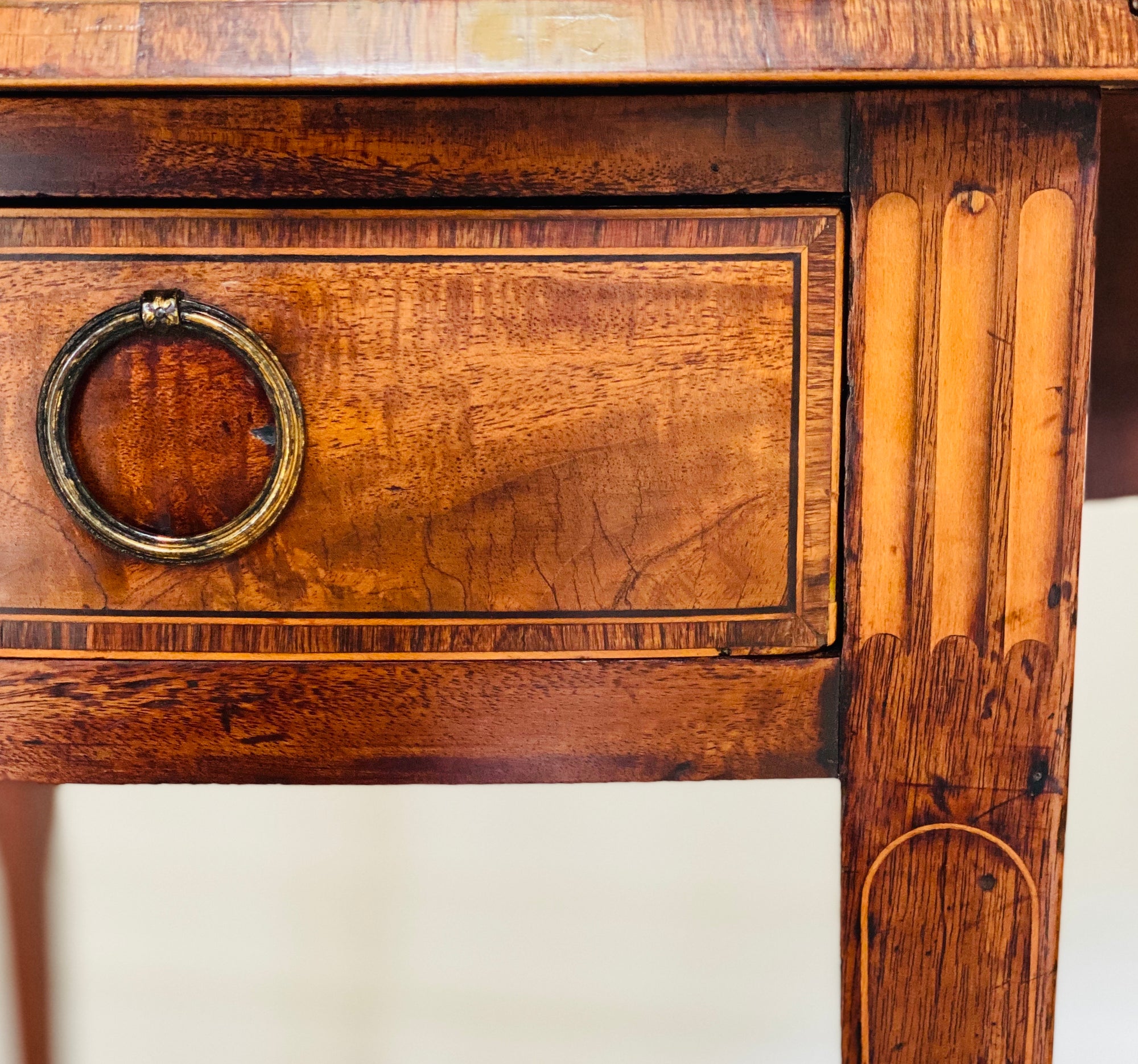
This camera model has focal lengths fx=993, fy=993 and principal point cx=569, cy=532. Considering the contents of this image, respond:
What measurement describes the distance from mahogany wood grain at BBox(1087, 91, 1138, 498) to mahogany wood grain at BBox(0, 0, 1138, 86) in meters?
0.16

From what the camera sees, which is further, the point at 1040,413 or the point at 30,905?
the point at 30,905

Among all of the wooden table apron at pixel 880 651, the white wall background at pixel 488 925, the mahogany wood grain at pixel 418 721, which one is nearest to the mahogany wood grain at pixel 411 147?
the wooden table apron at pixel 880 651

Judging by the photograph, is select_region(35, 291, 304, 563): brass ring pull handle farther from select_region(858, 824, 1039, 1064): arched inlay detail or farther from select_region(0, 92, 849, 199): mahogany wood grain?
select_region(858, 824, 1039, 1064): arched inlay detail

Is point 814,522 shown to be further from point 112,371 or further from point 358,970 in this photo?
point 358,970

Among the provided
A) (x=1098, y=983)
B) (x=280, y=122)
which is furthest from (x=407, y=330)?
(x=1098, y=983)

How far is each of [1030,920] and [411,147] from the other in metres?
0.38

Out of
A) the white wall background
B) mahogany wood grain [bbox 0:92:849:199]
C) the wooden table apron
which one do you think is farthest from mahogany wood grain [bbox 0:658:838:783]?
the white wall background

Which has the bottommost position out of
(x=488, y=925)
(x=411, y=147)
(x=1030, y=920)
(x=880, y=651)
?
(x=488, y=925)

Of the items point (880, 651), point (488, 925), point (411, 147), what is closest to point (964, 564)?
point (880, 651)

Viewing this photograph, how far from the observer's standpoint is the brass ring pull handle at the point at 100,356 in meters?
0.36

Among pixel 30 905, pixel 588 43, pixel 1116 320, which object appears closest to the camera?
pixel 588 43

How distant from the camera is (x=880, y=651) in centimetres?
39

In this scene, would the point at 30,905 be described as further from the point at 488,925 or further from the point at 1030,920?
the point at 1030,920

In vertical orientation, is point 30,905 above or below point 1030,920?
below
